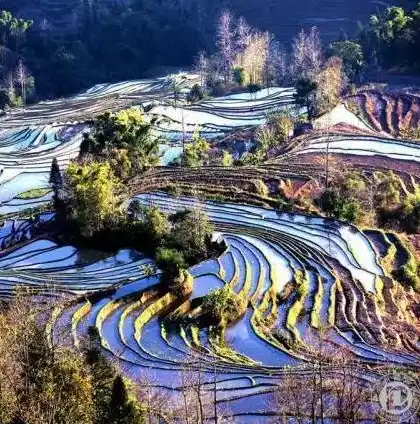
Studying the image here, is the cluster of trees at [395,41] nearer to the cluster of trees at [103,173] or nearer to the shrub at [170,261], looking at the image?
the cluster of trees at [103,173]

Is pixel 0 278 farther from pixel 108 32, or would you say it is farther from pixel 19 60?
pixel 108 32

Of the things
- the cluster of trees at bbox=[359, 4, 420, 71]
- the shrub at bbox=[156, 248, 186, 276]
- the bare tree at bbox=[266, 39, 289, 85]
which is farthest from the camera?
Result: the bare tree at bbox=[266, 39, 289, 85]

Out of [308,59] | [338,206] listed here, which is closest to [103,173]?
[338,206]

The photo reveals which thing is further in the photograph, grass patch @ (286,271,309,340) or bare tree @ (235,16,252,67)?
bare tree @ (235,16,252,67)

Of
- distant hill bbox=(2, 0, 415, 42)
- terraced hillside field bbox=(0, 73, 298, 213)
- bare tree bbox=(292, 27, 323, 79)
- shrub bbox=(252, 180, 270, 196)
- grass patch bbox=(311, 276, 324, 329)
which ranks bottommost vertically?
grass patch bbox=(311, 276, 324, 329)

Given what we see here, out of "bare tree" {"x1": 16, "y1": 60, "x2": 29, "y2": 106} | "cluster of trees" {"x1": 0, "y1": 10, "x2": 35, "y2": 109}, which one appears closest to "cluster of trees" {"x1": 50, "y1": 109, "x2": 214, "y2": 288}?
"cluster of trees" {"x1": 0, "y1": 10, "x2": 35, "y2": 109}

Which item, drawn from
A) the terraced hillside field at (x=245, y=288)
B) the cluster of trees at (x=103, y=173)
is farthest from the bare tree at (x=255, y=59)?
the cluster of trees at (x=103, y=173)

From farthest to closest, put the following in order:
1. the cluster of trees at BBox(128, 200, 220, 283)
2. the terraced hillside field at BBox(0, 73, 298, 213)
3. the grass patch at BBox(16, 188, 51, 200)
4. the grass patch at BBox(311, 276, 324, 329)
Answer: the terraced hillside field at BBox(0, 73, 298, 213), the grass patch at BBox(16, 188, 51, 200), the cluster of trees at BBox(128, 200, 220, 283), the grass patch at BBox(311, 276, 324, 329)

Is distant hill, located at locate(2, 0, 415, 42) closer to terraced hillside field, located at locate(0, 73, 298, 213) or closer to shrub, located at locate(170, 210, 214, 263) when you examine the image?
terraced hillside field, located at locate(0, 73, 298, 213)

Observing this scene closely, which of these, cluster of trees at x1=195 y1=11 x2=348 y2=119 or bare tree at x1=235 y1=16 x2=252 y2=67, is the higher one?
bare tree at x1=235 y1=16 x2=252 y2=67
